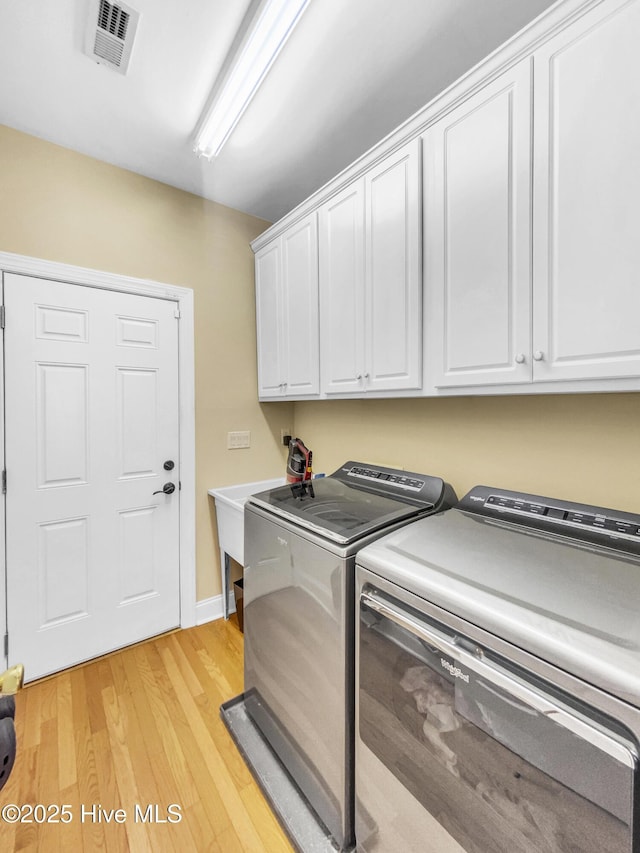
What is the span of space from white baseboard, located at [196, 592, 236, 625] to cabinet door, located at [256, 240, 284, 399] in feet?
4.60

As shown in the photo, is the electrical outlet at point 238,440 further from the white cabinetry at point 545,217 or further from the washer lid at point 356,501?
the white cabinetry at point 545,217

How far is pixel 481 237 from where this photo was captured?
1.21 metres

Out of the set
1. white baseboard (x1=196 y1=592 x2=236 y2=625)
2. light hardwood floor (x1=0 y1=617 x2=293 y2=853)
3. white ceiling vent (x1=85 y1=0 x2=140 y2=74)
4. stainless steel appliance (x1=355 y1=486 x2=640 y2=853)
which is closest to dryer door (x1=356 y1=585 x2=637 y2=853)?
stainless steel appliance (x1=355 y1=486 x2=640 y2=853)

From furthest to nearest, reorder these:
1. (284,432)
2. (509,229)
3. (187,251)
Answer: (284,432) < (187,251) < (509,229)

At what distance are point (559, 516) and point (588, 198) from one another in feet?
3.11

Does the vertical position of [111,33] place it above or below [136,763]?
above

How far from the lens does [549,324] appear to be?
107cm

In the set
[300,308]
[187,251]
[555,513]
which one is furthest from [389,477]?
[187,251]

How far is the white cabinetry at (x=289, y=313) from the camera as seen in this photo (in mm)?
1956

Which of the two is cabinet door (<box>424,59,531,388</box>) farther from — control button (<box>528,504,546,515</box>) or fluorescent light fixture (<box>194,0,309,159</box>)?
fluorescent light fixture (<box>194,0,309,159</box>)

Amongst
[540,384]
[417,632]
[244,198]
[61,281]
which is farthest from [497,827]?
[244,198]

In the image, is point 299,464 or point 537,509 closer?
point 537,509

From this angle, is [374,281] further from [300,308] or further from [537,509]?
[537,509]

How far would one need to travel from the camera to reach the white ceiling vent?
123 centimetres
